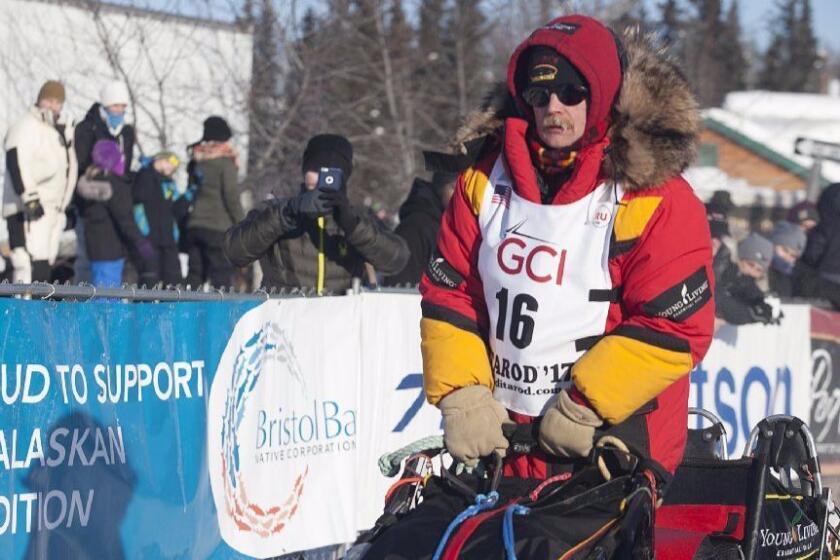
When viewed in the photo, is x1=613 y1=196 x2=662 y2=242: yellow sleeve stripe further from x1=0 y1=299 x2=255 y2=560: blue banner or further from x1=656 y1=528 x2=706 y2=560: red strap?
x1=0 y1=299 x2=255 y2=560: blue banner

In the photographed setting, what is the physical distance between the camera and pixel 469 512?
14.3 ft

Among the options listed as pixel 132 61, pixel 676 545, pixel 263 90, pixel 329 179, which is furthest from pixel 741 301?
pixel 263 90

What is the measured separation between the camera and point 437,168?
513 cm

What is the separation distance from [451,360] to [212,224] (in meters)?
7.49

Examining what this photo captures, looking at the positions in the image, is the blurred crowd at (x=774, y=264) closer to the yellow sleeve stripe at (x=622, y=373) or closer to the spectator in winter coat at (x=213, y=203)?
the spectator in winter coat at (x=213, y=203)

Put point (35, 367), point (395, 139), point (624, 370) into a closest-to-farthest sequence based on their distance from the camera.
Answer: point (624, 370) < point (35, 367) < point (395, 139)

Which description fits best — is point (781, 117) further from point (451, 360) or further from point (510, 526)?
point (510, 526)

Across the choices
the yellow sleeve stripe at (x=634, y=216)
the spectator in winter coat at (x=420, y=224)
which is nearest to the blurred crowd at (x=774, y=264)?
the spectator in winter coat at (x=420, y=224)

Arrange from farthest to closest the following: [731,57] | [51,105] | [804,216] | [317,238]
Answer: [731,57]
[804,216]
[51,105]
[317,238]

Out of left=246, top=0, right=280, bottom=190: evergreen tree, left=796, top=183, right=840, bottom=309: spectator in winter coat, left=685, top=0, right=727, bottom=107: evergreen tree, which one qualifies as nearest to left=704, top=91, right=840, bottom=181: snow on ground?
left=685, top=0, right=727, bottom=107: evergreen tree

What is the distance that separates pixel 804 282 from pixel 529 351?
8645mm

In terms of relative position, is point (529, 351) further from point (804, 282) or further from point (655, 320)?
point (804, 282)

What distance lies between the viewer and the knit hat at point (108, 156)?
11.1 meters

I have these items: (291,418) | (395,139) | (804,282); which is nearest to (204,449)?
(291,418)
